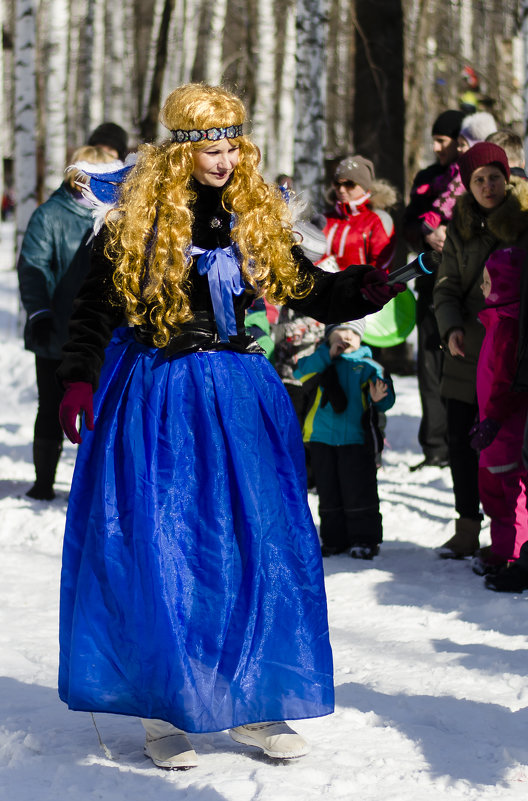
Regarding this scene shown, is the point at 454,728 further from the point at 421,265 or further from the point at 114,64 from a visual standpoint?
the point at 114,64

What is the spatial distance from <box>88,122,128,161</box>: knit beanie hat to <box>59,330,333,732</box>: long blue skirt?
182 inches

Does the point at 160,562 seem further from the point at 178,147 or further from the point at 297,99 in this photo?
the point at 297,99

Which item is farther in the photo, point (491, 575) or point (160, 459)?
point (491, 575)

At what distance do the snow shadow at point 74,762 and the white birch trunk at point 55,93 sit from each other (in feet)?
36.0

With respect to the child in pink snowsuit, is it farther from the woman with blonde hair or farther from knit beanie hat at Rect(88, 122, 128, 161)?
knit beanie hat at Rect(88, 122, 128, 161)

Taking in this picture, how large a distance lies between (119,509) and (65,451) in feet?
19.1

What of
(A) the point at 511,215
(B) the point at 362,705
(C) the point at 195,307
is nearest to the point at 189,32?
(A) the point at 511,215

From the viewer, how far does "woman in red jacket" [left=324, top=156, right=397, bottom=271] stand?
6.82 m

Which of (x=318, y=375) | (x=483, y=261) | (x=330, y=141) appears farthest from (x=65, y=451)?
(x=330, y=141)

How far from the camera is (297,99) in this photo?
1058 centimetres

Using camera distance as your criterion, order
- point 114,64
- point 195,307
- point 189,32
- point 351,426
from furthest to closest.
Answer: point 189,32 → point 114,64 → point 351,426 → point 195,307

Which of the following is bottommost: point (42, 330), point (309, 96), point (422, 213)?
point (42, 330)

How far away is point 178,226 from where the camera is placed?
3.39 m

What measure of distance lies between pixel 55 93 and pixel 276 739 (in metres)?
12.5
